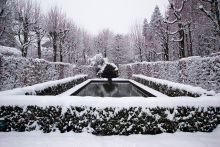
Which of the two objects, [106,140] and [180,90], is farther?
[180,90]

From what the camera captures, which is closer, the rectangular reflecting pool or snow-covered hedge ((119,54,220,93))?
snow-covered hedge ((119,54,220,93))

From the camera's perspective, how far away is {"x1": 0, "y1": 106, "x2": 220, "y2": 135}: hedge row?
10.4 ft

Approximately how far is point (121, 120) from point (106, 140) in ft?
1.95

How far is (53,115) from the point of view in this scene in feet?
10.6

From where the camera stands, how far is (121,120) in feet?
10.4

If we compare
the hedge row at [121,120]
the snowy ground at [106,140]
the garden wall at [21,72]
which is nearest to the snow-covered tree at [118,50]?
the garden wall at [21,72]

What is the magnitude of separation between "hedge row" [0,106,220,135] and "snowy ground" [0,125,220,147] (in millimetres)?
142

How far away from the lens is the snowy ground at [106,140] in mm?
2719

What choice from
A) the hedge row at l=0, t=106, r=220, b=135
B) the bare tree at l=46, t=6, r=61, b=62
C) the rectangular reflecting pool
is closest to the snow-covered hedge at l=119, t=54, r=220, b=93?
the rectangular reflecting pool

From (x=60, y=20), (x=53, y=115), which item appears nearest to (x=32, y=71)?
(x=53, y=115)

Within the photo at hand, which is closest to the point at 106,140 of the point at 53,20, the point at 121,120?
the point at 121,120

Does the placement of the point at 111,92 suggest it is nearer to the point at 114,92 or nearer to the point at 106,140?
the point at 114,92

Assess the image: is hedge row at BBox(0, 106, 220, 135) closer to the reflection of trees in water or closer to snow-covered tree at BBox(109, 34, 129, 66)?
the reflection of trees in water

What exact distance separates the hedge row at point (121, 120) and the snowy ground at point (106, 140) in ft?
0.47
